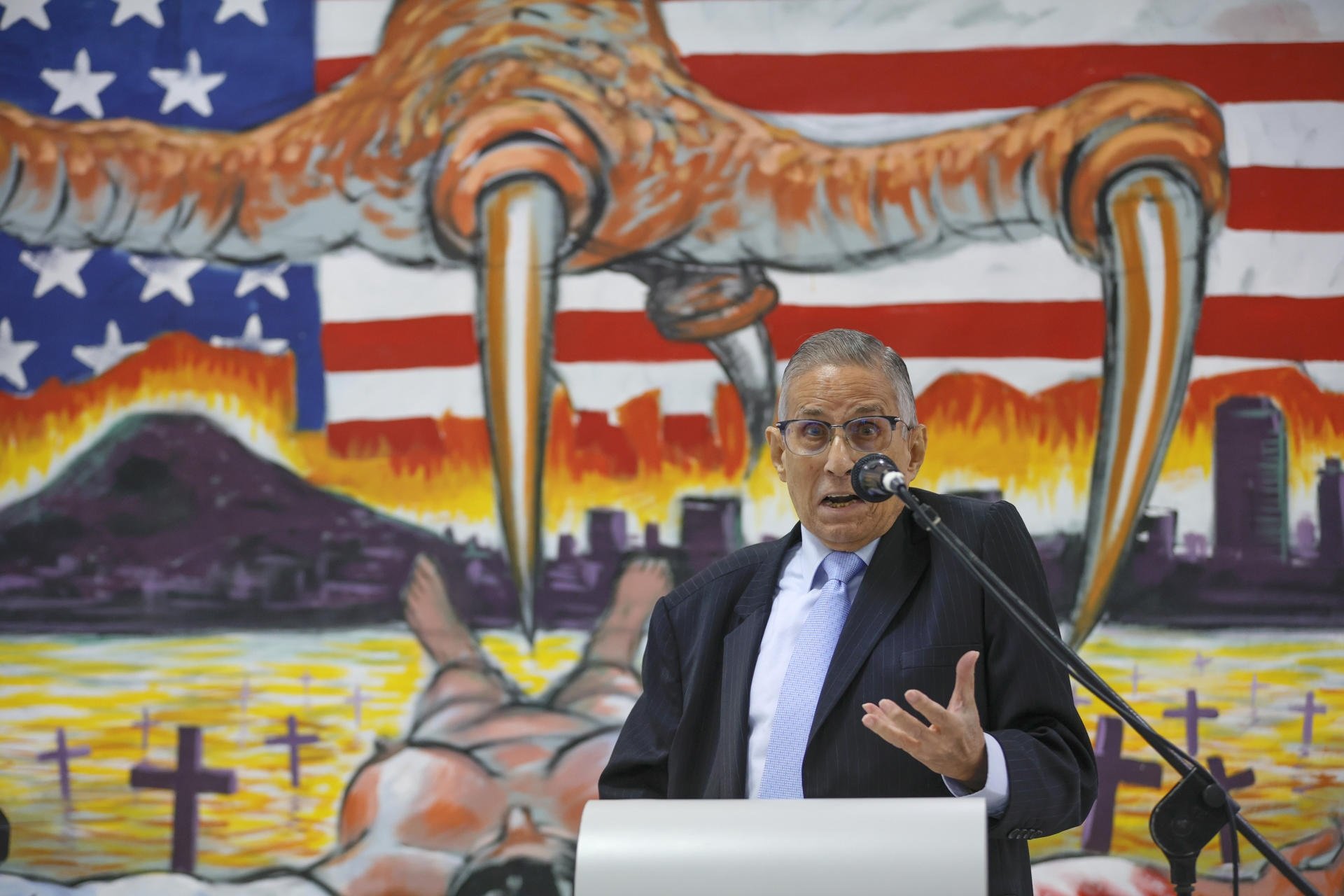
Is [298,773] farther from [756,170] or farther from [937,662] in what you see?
[937,662]

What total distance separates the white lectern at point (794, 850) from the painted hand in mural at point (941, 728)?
6.6 inches

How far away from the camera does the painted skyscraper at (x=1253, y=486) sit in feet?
10.3

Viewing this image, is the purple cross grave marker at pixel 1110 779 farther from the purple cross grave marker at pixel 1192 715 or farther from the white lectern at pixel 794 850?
the white lectern at pixel 794 850

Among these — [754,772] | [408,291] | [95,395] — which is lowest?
[754,772]

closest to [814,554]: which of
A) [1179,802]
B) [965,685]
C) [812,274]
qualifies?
[965,685]

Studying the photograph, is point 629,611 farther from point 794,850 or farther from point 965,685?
point 794,850

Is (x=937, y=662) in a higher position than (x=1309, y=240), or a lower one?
lower

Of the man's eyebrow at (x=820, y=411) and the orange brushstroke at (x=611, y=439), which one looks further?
the orange brushstroke at (x=611, y=439)

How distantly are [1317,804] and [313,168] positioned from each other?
9.25ft

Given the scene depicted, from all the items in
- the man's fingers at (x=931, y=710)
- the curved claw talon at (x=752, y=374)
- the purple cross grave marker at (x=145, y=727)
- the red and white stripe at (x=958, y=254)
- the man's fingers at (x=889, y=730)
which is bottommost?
the purple cross grave marker at (x=145, y=727)

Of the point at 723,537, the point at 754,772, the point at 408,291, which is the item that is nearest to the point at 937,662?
the point at 754,772

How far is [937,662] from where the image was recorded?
5.57 feet

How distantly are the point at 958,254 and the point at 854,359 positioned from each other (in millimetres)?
1567

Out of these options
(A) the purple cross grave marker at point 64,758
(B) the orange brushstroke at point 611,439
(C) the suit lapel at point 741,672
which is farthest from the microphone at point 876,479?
(A) the purple cross grave marker at point 64,758
